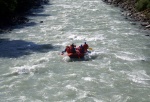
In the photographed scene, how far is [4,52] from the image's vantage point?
24359mm

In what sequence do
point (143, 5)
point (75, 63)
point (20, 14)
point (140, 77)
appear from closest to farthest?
point (140, 77), point (75, 63), point (143, 5), point (20, 14)

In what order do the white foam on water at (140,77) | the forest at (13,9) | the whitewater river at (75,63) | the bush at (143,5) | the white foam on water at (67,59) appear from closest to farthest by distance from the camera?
the whitewater river at (75,63) < the white foam on water at (140,77) < the white foam on water at (67,59) < the forest at (13,9) < the bush at (143,5)

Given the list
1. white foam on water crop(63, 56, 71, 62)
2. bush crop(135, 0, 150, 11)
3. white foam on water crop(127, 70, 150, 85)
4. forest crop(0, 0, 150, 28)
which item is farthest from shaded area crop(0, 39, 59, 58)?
bush crop(135, 0, 150, 11)

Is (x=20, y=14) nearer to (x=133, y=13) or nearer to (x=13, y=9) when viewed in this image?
(x=13, y=9)

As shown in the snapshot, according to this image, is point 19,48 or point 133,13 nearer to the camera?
point 19,48

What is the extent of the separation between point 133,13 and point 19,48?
18.1 meters

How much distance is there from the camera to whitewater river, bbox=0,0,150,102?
17.0 meters

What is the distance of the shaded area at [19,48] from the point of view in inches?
949

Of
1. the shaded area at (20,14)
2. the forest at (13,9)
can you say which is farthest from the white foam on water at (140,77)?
the forest at (13,9)

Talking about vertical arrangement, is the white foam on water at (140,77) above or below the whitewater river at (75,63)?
below

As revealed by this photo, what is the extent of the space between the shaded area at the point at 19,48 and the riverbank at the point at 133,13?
11.8m

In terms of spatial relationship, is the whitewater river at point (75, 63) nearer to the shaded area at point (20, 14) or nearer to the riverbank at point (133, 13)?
the shaded area at point (20, 14)

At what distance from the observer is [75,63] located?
70.7ft

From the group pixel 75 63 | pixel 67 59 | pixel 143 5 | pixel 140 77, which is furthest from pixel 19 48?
pixel 143 5
